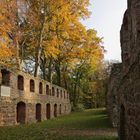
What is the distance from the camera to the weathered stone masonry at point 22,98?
19.8 meters

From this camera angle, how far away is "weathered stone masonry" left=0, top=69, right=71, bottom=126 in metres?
19.8

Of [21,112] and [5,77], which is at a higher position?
[5,77]

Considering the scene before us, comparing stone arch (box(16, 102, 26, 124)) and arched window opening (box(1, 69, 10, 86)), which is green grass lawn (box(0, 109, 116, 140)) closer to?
stone arch (box(16, 102, 26, 124))

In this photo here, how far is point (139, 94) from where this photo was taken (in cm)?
705

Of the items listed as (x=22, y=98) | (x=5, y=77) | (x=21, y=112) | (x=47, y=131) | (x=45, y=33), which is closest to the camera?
(x=47, y=131)

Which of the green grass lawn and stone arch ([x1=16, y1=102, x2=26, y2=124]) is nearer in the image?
the green grass lawn

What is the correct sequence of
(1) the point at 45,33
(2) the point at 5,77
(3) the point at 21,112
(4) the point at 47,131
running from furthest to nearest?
(1) the point at 45,33, (3) the point at 21,112, (2) the point at 5,77, (4) the point at 47,131

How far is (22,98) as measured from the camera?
22547mm

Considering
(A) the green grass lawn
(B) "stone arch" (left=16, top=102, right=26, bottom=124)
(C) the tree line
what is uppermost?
(C) the tree line

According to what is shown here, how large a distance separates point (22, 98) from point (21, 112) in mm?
1020

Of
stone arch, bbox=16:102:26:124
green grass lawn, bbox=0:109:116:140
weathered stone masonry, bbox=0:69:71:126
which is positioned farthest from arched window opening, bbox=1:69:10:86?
stone arch, bbox=16:102:26:124

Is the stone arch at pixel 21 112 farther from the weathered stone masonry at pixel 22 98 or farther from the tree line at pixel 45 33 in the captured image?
the tree line at pixel 45 33

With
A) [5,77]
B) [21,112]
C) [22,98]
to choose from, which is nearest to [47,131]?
[5,77]

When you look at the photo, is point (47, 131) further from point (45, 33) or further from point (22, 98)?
point (45, 33)
